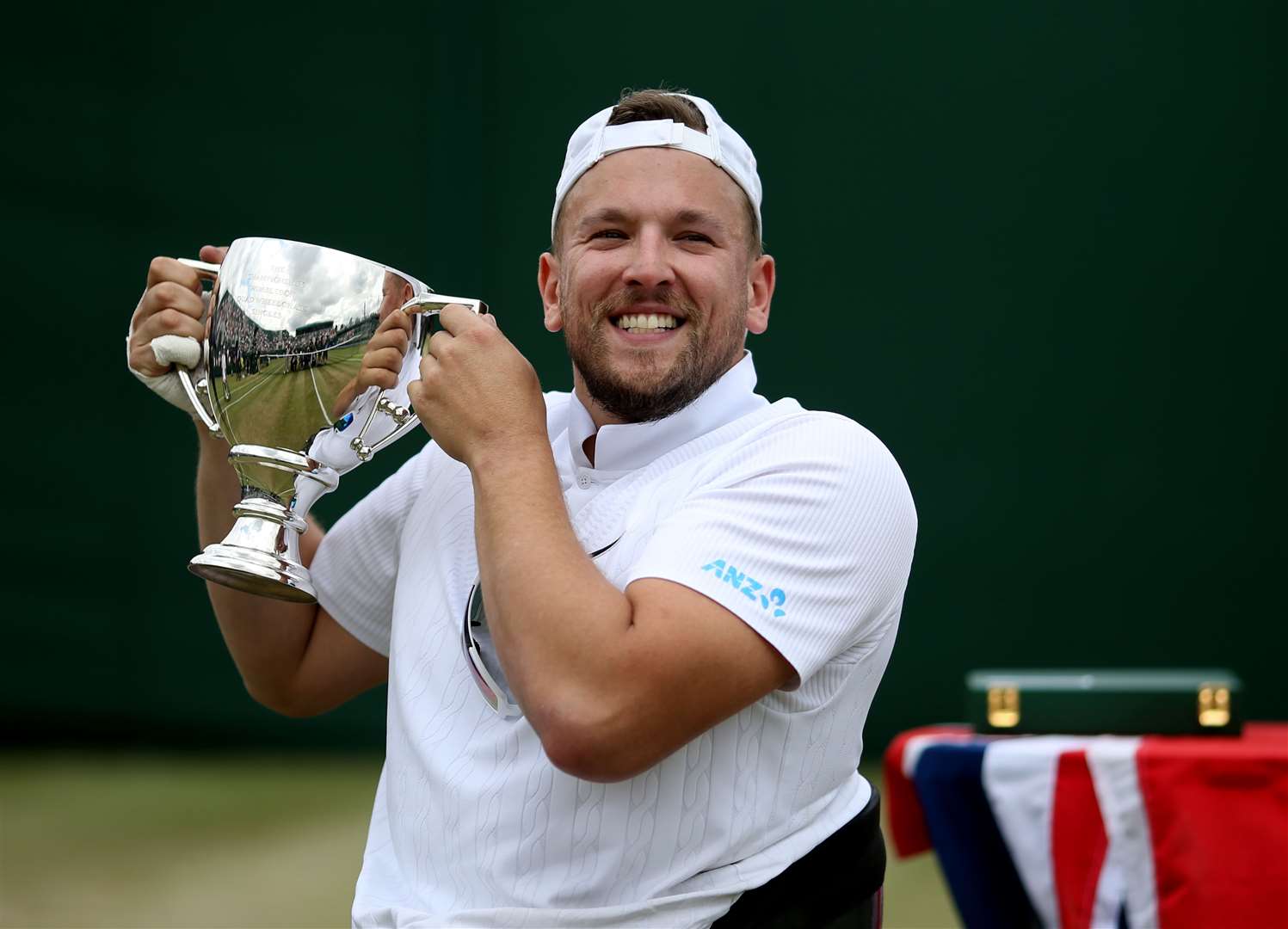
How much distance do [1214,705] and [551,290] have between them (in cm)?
132

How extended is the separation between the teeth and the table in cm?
109

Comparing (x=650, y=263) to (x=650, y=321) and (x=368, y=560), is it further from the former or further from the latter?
(x=368, y=560)

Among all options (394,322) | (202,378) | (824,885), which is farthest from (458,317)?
(824,885)

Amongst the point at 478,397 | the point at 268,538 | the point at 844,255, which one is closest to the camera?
the point at 478,397

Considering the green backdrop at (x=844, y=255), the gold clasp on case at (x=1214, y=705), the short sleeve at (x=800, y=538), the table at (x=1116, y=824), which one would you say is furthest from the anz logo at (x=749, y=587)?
the green backdrop at (x=844, y=255)

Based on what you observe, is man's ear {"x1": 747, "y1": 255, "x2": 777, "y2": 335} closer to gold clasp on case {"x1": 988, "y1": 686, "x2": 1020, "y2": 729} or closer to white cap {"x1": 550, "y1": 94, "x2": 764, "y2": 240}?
white cap {"x1": 550, "y1": 94, "x2": 764, "y2": 240}

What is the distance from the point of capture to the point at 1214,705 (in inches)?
92.9

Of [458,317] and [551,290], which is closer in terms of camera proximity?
[458,317]

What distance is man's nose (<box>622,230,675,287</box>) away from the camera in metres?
1.57

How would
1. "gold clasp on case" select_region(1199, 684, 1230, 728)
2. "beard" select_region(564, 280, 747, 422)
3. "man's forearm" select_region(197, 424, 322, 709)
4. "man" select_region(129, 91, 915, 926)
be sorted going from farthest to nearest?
"gold clasp on case" select_region(1199, 684, 1230, 728) → "man's forearm" select_region(197, 424, 322, 709) → "beard" select_region(564, 280, 747, 422) → "man" select_region(129, 91, 915, 926)

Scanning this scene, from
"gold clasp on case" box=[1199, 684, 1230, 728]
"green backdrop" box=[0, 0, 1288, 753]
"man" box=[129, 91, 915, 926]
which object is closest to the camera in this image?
"man" box=[129, 91, 915, 926]

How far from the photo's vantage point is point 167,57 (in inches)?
210

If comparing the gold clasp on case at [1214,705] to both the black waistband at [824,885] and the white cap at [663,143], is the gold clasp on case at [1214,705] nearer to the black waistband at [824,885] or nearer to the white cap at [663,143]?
the black waistband at [824,885]

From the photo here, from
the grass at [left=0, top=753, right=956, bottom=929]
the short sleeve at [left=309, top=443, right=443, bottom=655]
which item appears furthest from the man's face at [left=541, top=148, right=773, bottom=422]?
the grass at [left=0, top=753, right=956, bottom=929]
